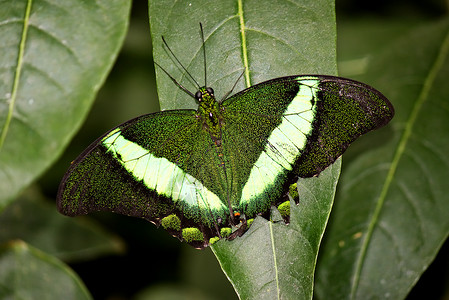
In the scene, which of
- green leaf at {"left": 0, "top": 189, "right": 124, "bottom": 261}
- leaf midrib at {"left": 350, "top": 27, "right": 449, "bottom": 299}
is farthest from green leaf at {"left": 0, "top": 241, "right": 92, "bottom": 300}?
leaf midrib at {"left": 350, "top": 27, "right": 449, "bottom": 299}

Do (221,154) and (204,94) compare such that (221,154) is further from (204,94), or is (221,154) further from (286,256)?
(286,256)

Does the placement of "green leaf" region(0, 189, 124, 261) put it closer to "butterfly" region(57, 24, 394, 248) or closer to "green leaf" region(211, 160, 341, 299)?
"butterfly" region(57, 24, 394, 248)

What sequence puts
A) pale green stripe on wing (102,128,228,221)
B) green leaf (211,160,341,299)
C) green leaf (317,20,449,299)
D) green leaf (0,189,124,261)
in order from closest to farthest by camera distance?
green leaf (211,160,341,299), pale green stripe on wing (102,128,228,221), green leaf (317,20,449,299), green leaf (0,189,124,261)

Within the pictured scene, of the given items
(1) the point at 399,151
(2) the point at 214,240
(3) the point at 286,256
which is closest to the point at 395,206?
(1) the point at 399,151

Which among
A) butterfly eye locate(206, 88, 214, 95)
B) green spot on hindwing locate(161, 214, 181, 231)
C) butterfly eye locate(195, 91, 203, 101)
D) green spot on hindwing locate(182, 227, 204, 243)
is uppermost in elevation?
butterfly eye locate(206, 88, 214, 95)

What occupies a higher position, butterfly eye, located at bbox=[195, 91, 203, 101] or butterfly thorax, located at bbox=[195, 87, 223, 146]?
butterfly eye, located at bbox=[195, 91, 203, 101]

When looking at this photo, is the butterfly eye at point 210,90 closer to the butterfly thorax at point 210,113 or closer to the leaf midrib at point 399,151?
the butterfly thorax at point 210,113

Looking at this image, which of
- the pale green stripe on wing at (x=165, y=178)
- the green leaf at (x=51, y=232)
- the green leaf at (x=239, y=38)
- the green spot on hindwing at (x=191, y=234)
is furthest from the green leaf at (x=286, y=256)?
the green leaf at (x=51, y=232)
